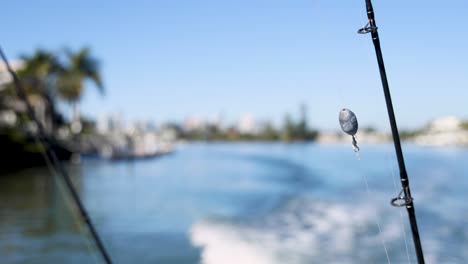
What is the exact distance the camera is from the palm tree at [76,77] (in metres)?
39.6

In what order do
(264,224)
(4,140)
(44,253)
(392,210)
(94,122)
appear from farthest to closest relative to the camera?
(94,122), (4,140), (392,210), (264,224), (44,253)

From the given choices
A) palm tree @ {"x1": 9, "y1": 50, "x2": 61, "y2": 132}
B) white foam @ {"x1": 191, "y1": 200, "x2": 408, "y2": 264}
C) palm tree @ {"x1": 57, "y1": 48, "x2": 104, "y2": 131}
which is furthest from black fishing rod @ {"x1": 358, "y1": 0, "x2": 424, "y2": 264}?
palm tree @ {"x1": 57, "y1": 48, "x2": 104, "y2": 131}

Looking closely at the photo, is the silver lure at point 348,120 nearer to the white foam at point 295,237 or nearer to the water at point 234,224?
the water at point 234,224

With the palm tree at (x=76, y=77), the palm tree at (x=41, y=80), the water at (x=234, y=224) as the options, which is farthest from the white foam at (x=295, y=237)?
the palm tree at (x=76, y=77)

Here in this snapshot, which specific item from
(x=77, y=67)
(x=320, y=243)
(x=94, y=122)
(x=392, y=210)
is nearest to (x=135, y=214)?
(x=320, y=243)

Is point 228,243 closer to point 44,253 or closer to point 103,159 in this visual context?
point 44,253

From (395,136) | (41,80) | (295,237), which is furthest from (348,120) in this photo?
(41,80)

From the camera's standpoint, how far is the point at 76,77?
40812 mm

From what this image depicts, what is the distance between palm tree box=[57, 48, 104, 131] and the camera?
130ft

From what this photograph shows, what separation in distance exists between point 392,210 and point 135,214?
18.4ft

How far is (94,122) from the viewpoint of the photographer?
61656mm

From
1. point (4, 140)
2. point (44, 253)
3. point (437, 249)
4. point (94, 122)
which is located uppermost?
point (94, 122)

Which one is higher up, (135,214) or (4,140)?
(4,140)

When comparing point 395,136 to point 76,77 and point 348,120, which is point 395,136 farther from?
point 76,77
